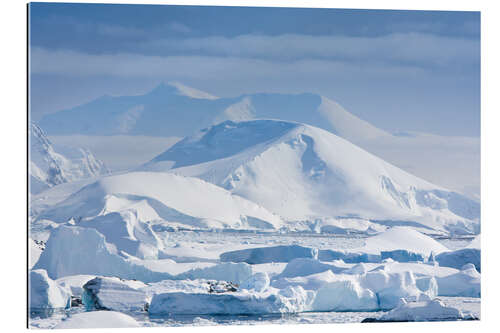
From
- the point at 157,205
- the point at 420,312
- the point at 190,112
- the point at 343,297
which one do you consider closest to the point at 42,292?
the point at 157,205

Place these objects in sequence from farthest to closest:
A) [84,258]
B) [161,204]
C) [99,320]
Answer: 1. [161,204]
2. [84,258]
3. [99,320]

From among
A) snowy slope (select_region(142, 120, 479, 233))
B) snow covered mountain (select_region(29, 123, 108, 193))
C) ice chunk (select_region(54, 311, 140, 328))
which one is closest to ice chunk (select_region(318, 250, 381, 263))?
snowy slope (select_region(142, 120, 479, 233))

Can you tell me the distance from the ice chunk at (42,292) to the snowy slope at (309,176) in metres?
1.89

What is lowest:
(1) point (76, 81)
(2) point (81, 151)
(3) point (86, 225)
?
(3) point (86, 225)

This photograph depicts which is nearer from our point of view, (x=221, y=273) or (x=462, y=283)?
(x=221, y=273)

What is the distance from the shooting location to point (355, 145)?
11805 mm

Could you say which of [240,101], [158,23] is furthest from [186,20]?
[240,101]

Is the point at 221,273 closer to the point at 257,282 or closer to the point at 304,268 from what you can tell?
the point at 257,282

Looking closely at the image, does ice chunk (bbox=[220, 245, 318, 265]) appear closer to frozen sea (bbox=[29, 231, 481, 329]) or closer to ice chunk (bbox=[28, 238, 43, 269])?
frozen sea (bbox=[29, 231, 481, 329])

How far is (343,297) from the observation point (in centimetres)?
1103

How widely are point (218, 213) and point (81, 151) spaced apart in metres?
1.72

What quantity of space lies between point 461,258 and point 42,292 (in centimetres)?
465
